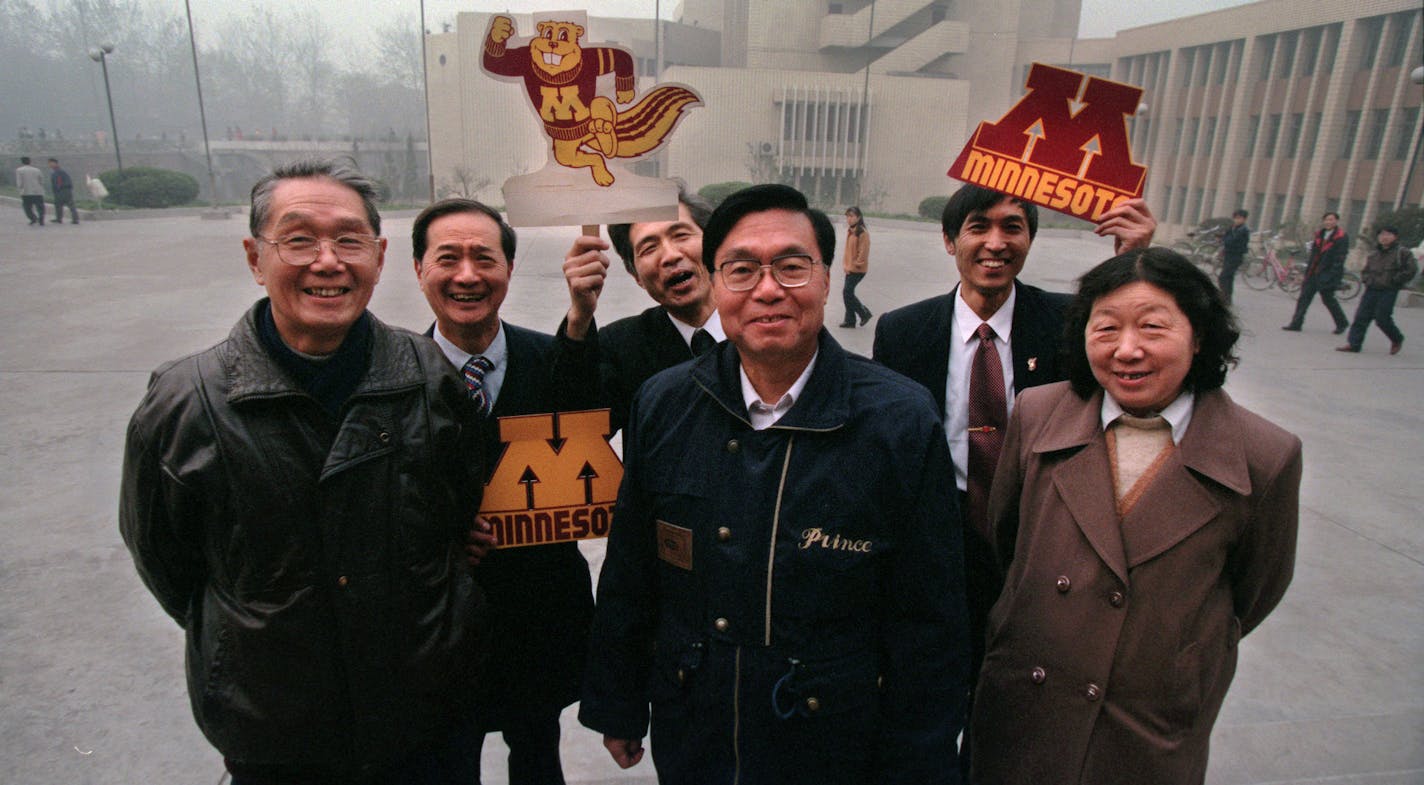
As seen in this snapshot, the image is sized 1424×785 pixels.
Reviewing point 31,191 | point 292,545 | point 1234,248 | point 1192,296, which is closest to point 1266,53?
point 1234,248

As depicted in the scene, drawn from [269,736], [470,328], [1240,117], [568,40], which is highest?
[1240,117]

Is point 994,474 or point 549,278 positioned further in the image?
point 549,278

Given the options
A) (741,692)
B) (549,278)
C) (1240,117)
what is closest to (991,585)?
(741,692)

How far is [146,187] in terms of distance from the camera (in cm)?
2411

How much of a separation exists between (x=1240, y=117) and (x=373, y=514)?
36.6 m

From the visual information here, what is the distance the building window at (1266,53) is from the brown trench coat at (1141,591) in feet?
115

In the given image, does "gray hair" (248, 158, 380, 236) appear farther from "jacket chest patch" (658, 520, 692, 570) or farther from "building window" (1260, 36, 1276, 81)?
"building window" (1260, 36, 1276, 81)

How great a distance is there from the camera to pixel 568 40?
1928 mm

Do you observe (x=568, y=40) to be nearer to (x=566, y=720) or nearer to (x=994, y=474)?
(x=994, y=474)

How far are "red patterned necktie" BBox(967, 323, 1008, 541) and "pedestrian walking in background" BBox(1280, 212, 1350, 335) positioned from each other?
36.2 feet

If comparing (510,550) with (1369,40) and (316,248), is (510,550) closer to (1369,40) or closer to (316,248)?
(316,248)

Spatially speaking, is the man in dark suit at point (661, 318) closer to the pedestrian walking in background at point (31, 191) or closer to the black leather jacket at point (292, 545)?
the black leather jacket at point (292, 545)

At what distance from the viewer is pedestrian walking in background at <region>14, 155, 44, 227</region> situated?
1828 centimetres

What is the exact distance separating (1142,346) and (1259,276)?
18536 mm
